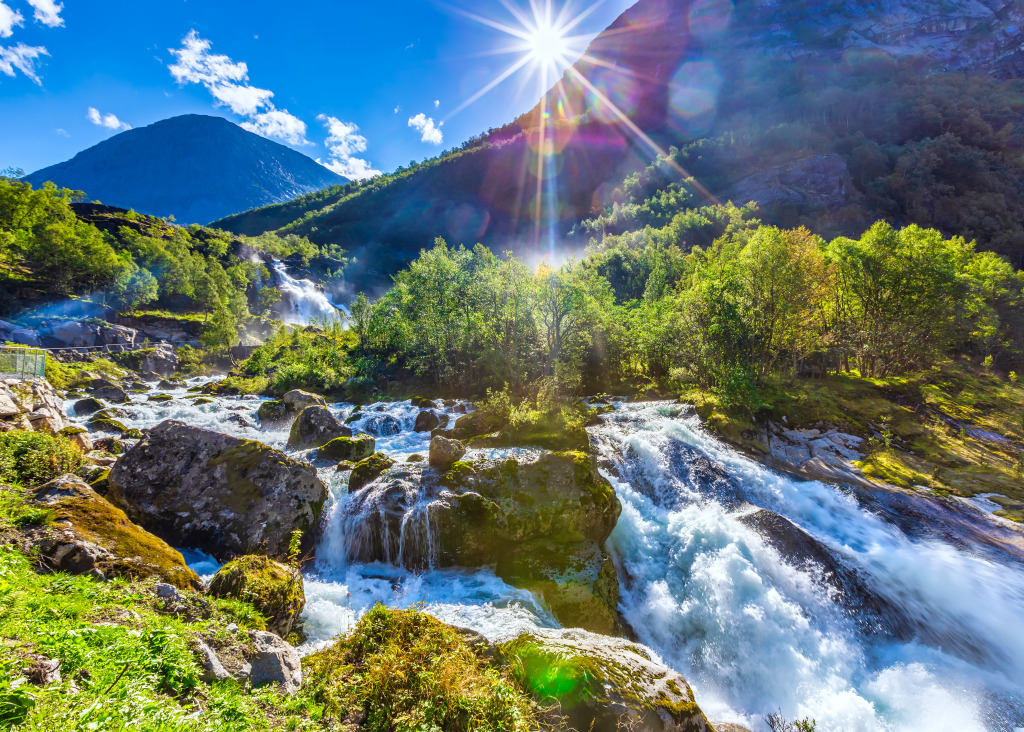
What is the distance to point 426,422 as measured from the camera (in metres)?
21.6

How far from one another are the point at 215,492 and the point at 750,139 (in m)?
124

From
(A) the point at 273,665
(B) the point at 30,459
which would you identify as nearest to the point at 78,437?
(B) the point at 30,459

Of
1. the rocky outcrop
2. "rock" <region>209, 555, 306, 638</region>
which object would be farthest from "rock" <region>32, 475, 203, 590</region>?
the rocky outcrop

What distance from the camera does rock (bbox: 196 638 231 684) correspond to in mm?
3947

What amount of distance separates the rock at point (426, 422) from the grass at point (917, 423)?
15.1 meters

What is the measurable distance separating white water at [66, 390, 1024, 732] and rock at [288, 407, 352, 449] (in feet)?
15.9

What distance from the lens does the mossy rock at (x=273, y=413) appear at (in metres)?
22.6

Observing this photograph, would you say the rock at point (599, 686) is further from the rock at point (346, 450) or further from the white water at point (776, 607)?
the rock at point (346, 450)

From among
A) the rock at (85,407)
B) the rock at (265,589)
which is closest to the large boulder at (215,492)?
the rock at (265,589)

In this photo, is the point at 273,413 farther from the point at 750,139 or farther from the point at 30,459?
the point at 750,139

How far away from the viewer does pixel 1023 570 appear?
1057cm

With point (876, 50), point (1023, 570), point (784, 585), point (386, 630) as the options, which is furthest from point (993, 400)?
point (876, 50)

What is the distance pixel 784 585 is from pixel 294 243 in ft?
405

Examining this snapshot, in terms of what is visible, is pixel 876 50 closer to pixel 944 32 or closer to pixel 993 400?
pixel 944 32
